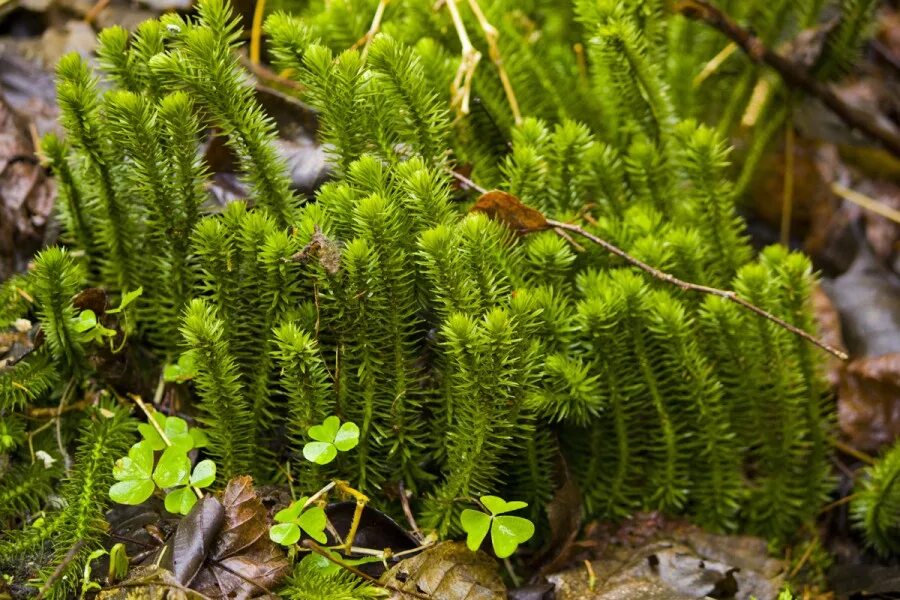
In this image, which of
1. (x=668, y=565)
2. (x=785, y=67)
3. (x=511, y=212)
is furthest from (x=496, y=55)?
(x=668, y=565)

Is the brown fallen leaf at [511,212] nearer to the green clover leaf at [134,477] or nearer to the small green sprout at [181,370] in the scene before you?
the small green sprout at [181,370]

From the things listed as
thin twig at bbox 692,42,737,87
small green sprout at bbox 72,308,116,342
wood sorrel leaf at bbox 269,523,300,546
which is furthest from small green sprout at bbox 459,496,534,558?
thin twig at bbox 692,42,737,87

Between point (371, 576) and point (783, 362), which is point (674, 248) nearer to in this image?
point (783, 362)

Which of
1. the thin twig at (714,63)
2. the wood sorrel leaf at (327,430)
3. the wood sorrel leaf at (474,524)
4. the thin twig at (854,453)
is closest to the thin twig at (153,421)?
the wood sorrel leaf at (327,430)

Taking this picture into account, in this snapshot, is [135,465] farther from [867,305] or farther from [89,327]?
[867,305]

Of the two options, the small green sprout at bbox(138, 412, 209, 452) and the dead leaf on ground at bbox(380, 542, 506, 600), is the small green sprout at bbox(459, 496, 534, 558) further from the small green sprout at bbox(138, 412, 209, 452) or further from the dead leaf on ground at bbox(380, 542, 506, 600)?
the small green sprout at bbox(138, 412, 209, 452)
